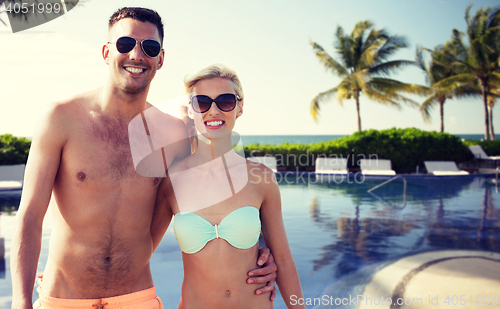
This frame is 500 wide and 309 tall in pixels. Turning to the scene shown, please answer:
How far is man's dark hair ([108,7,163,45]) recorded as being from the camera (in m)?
1.89

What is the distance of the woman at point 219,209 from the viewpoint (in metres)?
1.86

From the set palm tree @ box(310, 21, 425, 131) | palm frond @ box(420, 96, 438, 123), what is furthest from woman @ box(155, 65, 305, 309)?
palm frond @ box(420, 96, 438, 123)

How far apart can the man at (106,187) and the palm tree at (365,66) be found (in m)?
20.7

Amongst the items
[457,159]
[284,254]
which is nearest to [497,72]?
[457,159]

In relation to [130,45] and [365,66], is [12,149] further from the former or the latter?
[365,66]

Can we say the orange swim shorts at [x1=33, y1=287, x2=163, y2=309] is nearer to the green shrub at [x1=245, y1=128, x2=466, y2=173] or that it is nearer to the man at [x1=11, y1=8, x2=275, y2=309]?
the man at [x1=11, y1=8, x2=275, y2=309]

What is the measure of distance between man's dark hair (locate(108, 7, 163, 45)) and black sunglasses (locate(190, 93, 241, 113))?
412mm

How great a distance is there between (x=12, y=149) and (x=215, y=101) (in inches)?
630

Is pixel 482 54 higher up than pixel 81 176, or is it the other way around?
pixel 482 54

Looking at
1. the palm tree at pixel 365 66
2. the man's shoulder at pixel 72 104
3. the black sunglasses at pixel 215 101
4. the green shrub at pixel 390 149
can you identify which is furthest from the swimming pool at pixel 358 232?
the palm tree at pixel 365 66

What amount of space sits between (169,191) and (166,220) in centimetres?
24

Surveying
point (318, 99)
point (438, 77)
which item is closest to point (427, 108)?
point (438, 77)

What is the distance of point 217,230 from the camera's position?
1.88 m

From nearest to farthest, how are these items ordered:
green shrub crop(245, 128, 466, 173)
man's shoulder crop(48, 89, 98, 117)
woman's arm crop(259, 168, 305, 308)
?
1. man's shoulder crop(48, 89, 98, 117)
2. woman's arm crop(259, 168, 305, 308)
3. green shrub crop(245, 128, 466, 173)
